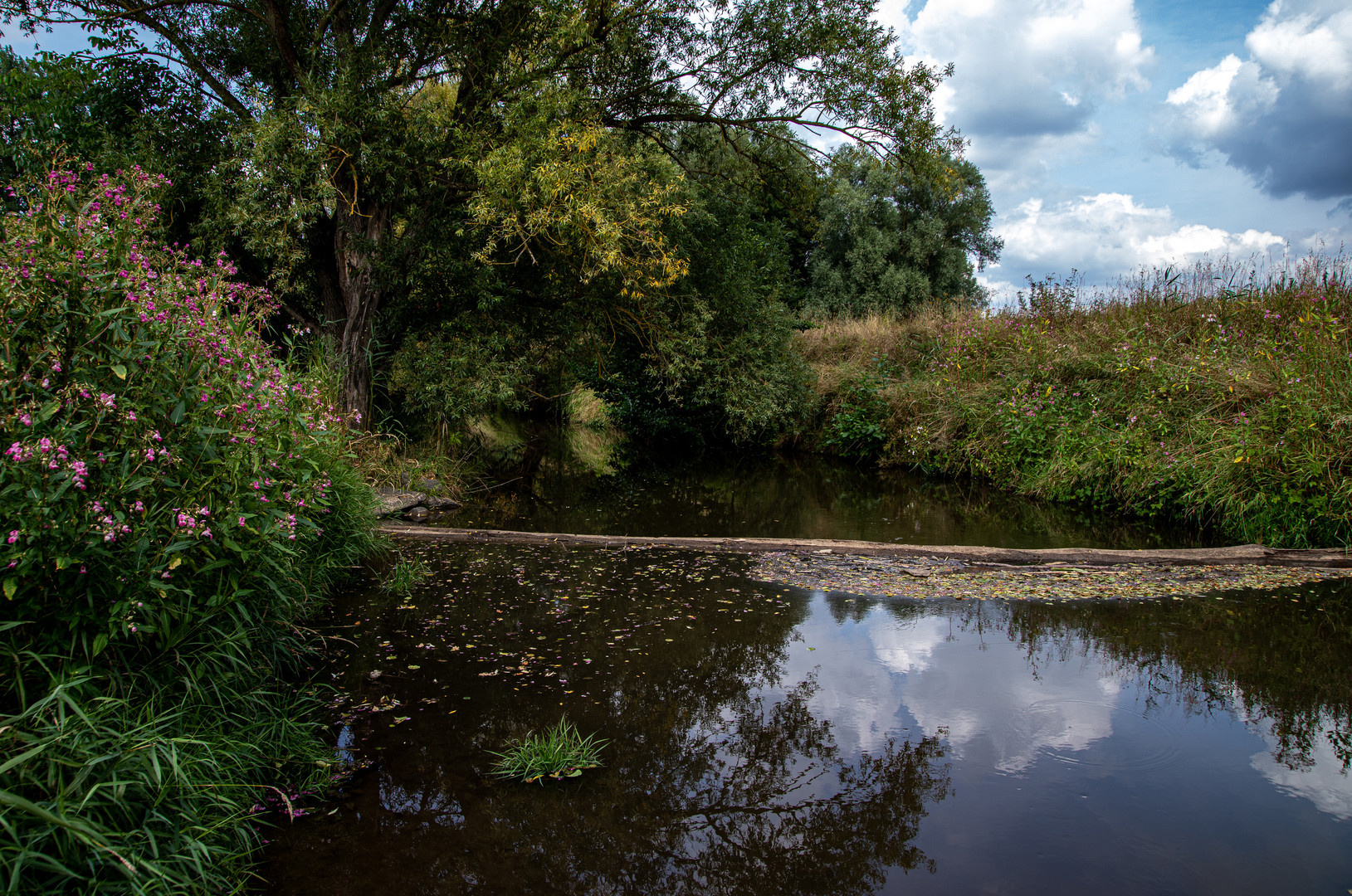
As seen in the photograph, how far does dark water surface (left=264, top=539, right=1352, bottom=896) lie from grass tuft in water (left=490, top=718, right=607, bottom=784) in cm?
5

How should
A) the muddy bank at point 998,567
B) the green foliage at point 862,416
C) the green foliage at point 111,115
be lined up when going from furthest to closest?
the green foliage at point 862,416 → the green foliage at point 111,115 → the muddy bank at point 998,567

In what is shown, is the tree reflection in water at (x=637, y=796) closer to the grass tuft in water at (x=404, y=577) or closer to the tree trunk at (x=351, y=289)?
the grass tuft in water at (x=404, y=577)

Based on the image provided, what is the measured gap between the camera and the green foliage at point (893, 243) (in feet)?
95.1

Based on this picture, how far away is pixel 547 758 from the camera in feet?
10.9

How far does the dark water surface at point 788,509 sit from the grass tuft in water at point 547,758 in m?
5.35

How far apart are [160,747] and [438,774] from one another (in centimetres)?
110

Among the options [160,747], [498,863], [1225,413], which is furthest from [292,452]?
[1225,413]

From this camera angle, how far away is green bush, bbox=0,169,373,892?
7.54ft

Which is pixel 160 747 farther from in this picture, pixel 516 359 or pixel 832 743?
pixel 516 359

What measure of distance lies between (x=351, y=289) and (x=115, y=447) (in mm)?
8696

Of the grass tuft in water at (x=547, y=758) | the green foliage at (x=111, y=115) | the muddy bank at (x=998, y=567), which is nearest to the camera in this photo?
A: the grass tuft in water at (x=547, y=758)

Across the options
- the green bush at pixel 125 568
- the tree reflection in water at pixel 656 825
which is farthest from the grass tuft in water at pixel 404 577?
the tree reflection in water at pixel 656 825

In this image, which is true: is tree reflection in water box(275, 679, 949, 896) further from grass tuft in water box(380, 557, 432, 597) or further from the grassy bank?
the grassy bank

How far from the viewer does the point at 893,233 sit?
1161 inches
